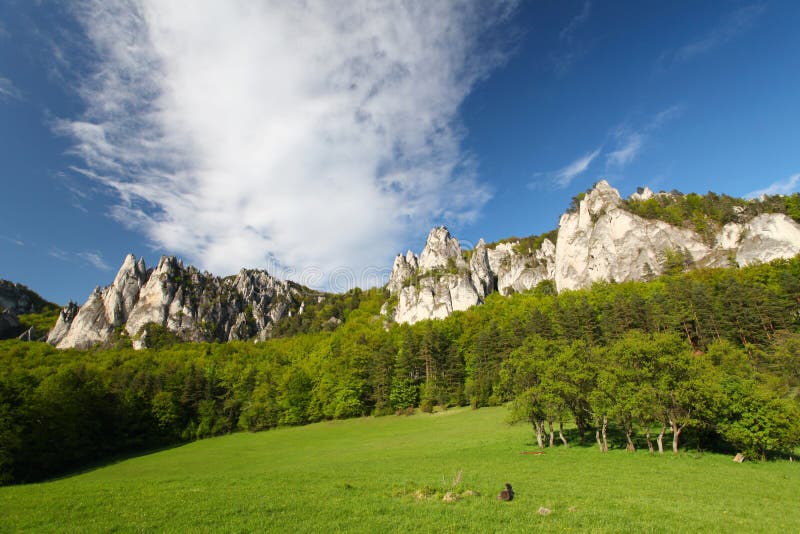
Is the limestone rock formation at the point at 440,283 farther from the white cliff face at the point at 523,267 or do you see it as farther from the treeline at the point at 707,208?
the treeline at the point at 707,208

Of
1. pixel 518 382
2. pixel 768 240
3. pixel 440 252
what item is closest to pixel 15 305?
pixel 440 252

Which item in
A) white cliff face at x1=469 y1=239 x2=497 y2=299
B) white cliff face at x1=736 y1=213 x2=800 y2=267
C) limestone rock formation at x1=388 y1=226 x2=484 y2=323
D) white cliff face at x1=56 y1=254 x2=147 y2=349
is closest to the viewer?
white cliff face at x1=736 y1=213 x2=800 y2=267

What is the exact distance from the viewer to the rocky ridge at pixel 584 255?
332 ft

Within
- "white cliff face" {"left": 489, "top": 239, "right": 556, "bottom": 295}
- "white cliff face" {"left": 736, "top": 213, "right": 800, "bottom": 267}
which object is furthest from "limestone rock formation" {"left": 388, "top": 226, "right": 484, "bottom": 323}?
"white cliff face" {"left": 736, "top": 213, "right": 800, "bottom": 267}

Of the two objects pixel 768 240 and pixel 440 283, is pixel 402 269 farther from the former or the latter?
pixel 768 240

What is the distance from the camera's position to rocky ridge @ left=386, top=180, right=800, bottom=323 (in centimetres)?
10131

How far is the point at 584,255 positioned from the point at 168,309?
167m

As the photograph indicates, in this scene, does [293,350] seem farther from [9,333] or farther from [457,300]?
[9,333]

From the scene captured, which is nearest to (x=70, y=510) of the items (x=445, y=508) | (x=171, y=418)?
(x=445, y=508)

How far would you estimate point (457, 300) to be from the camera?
463 ft

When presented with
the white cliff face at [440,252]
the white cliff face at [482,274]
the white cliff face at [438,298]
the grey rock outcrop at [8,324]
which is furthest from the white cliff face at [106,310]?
the white cliff face at [482,274]

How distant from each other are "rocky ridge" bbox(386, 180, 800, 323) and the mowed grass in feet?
337

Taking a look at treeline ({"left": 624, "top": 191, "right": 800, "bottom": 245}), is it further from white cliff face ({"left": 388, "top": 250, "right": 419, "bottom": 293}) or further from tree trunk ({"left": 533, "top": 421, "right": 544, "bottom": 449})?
tree trunk ({"left": 533, "top": 421, "right": 544, "bottom": 449})

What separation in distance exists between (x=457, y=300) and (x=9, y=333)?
166m
